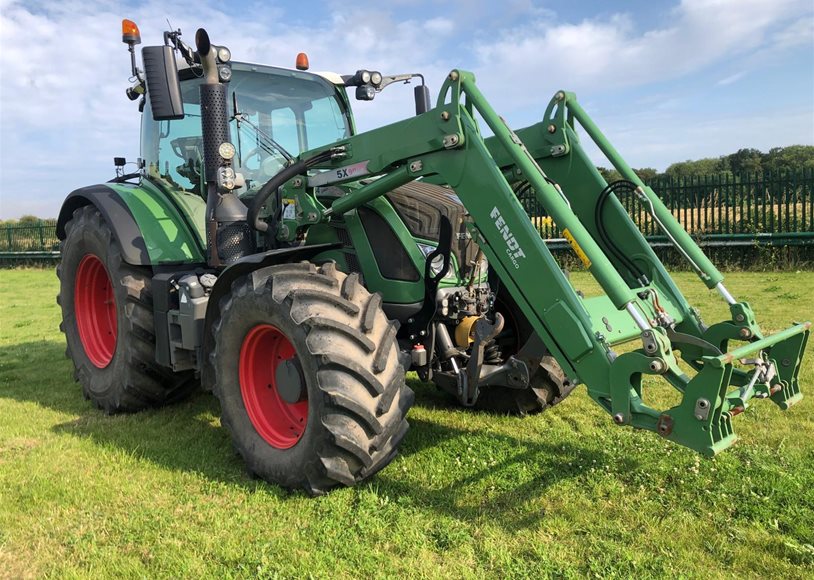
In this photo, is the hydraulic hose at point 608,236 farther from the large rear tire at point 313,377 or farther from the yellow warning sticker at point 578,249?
the large rear tire at point 313,377

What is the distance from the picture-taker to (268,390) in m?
3.82

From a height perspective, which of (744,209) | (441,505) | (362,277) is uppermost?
(744,209)

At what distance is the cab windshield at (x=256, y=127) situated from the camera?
183 inches

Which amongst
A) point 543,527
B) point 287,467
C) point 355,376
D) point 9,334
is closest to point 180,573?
point 287,467

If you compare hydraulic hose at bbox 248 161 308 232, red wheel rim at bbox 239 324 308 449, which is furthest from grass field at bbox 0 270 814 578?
hydraulic hose at bbox 248 161 308 232

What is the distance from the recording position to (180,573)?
2.68 metres

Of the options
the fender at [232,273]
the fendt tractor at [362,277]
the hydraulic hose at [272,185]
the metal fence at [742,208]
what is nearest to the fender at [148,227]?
the fendt tractor at [362,277]

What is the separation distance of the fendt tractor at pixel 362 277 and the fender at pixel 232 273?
0.06ft

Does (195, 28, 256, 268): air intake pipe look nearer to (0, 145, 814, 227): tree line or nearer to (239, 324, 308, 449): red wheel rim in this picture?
(239, 324, 308, 449): red wheel rim

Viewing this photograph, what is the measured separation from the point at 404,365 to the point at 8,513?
2.20 metres

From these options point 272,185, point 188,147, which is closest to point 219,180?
point 272,185

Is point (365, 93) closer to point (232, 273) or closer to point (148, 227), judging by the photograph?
point (148, 227)

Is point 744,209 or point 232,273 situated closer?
point 232,273

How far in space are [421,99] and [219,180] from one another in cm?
174
